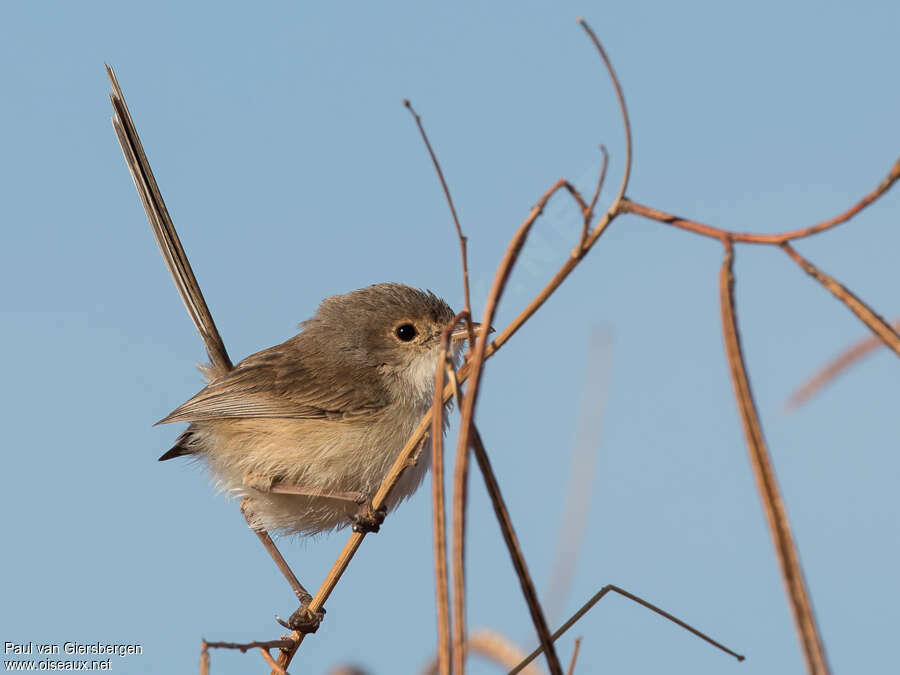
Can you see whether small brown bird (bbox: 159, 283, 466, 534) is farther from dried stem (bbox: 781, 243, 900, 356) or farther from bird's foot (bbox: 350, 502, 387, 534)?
dried stem (bbox: 781, 243, 900, 356)

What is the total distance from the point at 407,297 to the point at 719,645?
2.98 m

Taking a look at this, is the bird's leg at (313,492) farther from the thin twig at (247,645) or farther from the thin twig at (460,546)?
the thin twig at (460,546)

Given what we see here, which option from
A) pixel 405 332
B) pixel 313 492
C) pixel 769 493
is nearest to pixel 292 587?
pixel 313 492

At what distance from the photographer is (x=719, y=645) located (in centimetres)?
216

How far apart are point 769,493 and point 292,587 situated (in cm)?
343

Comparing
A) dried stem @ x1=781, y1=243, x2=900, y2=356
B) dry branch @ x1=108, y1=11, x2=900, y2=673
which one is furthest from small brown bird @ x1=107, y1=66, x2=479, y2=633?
dried stem @ x1=781, y1=243, x2=900, y2=356

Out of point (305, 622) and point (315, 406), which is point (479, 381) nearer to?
point (305, 622)

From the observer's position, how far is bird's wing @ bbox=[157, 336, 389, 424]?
432cm

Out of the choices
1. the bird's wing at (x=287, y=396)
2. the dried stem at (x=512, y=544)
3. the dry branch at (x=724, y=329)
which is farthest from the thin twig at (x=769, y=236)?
the bird's wing at (x=287, y=396)

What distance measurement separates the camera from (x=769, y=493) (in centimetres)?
133

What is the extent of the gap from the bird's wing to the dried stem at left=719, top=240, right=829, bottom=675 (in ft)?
10.0

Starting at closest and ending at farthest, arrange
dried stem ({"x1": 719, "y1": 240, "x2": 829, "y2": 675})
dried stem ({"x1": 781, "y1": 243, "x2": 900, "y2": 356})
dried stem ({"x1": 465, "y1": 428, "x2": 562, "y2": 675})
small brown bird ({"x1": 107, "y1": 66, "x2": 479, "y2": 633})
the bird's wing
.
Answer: dried stem ({"x1": 719, "y1": 240, "x2": 829, "y2": 675}) → dried stem ({"x1": 781, "y1": 243, "x2": 900, "y2": 356}) → dried stem ({"x1": 465, "y1": 428, "x2": 562, "y2": 675}) → small brown bird ({"x1": 107, "y1": 66, "x2": 479, "y2": 633}) → the bird's wing

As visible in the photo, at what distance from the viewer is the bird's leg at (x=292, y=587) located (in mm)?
3627

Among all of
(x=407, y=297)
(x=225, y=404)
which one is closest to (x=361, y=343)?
(x=407, y=297)
